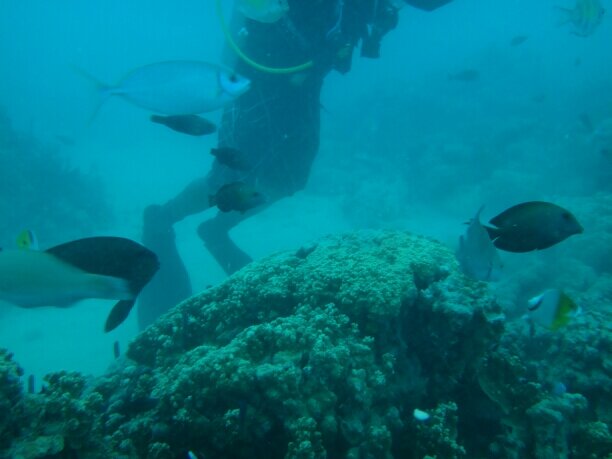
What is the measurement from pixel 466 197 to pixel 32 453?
1610 centimetres

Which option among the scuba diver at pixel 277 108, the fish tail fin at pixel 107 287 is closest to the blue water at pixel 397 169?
the scuba diver at pixel 277 108

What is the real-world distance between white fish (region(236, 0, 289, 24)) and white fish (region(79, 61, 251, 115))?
1.01m

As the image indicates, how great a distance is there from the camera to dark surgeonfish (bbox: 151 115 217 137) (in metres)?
3.27

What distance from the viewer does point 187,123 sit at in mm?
3324

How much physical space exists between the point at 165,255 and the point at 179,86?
4632 mm

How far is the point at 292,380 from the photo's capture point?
6.84 ft

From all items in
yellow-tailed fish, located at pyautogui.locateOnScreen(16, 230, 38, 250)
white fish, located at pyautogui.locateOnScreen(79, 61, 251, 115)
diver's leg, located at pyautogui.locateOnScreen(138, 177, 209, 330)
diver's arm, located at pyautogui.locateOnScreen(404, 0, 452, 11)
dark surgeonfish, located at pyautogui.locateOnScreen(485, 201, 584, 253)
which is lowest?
dark surgeonfish, located at pyautogui.locateOnScreen(485, 201, 584, 253)

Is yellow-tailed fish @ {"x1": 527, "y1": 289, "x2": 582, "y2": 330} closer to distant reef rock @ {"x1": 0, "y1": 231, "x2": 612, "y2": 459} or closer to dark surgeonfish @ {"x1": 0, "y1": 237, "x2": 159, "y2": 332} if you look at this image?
distant reef rock @ {"x1": 0, "y1": 231, "x2": 612, "y2": 459}

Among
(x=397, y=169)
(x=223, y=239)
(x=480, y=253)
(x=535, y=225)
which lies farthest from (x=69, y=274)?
(x=397, y=169)

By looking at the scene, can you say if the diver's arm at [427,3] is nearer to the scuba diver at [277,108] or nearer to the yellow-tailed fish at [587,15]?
the scuba diver at [277,108]

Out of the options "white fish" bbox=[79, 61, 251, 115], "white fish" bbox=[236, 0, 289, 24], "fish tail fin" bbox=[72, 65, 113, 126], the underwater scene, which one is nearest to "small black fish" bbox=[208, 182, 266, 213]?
the underwater scene

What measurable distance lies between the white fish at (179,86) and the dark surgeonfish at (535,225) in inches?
80.9

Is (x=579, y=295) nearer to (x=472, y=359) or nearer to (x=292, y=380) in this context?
(x=472, y=359)

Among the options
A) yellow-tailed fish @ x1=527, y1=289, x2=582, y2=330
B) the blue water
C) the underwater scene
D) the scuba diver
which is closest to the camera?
the underwater scene
